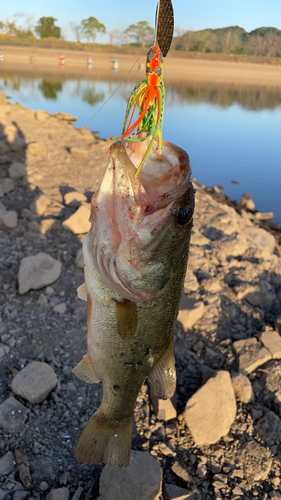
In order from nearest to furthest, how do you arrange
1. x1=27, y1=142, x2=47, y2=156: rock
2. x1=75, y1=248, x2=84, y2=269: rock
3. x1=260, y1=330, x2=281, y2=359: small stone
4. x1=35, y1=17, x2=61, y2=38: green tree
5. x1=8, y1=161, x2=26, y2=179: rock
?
x1=260, y1=330, x2=281, y2=359: small stone < x1=75, y1=248, x2=84, y2=269: rock < x1=8, y1=161, x2=26, y2=179: rock < x1=27, y1=142, x2=47, y2=156: rock < x1=35, y1=17, x2=61, y2=38: green tree

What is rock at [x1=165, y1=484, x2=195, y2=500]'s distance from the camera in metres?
2.57

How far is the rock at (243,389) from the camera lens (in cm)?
352

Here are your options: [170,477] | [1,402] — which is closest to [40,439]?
[1,402]

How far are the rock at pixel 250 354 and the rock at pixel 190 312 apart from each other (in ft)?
1.84

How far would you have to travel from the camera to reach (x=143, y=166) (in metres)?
1.40

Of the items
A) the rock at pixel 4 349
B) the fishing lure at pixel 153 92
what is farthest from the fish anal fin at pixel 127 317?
the rock at pixel 4 349

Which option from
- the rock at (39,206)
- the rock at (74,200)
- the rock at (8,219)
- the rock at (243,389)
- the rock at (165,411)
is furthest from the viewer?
the rock at (74,200)

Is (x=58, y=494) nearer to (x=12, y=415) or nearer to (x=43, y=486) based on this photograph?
(x=43, y=486)

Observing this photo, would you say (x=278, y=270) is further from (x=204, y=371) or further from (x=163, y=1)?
(x=163, y=1)

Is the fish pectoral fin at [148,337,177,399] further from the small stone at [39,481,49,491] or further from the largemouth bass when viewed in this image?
the small stone at [39,481,49,491]

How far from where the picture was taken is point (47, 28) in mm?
46594

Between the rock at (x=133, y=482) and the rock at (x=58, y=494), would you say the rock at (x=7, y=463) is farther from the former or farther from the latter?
the rock at (x=133, y=482)

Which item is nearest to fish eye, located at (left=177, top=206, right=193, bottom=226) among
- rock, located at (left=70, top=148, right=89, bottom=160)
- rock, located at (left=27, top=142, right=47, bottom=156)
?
rock, located at (left=27, top=142, right=47, bottom=156)

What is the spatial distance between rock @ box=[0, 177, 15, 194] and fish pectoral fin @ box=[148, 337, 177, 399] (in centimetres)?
547
